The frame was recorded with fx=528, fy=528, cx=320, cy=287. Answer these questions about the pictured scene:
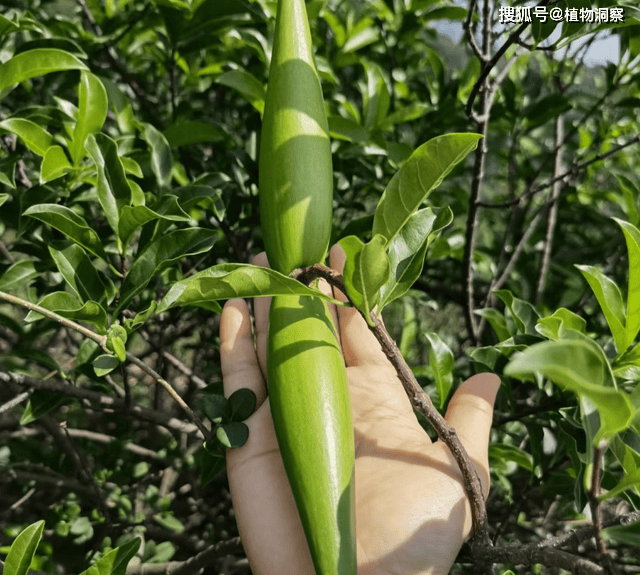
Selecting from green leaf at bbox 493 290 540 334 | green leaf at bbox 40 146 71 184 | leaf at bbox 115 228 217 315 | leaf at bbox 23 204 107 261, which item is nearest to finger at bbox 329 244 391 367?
green leaf at bbox 493 290 540 334

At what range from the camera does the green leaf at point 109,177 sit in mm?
889

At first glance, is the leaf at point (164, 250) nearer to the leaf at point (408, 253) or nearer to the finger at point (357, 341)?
the leaf at point (408, 253)

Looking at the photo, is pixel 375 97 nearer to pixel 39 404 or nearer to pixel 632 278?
pixel 632 278

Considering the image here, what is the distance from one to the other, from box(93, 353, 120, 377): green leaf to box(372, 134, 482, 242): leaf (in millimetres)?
476

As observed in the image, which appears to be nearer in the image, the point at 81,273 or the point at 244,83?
the point at 81,273

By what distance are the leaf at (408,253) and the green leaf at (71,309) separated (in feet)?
1.38

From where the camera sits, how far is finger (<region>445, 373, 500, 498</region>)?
0.92m

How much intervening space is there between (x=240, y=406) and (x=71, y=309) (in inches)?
12.6

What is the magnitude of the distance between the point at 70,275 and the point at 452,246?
1.12 meters

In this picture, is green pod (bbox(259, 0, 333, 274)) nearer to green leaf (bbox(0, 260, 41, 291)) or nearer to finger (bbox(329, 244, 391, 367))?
finger (bbox(329, 244, 391, 367))

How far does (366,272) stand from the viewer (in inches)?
24.3

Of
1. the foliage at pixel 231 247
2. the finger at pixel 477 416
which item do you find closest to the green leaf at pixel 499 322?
the foliage at pixel 231 247

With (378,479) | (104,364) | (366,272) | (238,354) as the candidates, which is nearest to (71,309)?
(104,364)

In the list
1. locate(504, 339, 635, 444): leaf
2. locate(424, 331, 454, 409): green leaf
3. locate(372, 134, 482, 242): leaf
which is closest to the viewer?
locate(504, 339, 635, 444): leaf
